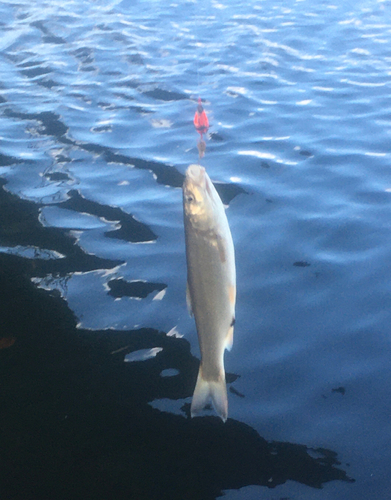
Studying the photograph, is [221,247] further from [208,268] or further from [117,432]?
[117,432]

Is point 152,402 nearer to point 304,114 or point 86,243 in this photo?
point 86,243

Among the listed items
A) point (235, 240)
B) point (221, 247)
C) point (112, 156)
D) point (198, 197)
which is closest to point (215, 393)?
point (221, 247)

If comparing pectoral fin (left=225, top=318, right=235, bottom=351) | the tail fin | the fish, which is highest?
the fish

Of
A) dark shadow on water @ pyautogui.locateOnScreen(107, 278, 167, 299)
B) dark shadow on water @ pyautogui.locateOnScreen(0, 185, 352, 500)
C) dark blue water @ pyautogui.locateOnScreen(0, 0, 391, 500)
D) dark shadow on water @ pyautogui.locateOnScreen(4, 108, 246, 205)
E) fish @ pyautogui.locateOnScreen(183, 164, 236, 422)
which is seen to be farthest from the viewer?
dark shadow on water @ pyautogui.locateOnScreen(4, 108, 246, 205)

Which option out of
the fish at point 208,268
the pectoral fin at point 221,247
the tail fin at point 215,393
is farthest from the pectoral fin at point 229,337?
the pectoral fin at point 221,247

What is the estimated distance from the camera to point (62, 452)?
3.51 metres

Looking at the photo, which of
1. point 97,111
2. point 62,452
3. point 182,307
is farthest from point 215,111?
point 62,452

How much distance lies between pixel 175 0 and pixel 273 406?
49.7 ft

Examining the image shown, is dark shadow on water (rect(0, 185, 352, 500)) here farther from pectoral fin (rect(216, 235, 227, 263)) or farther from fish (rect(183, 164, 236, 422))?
pectoral fin (rect(216, 235, 227, 263))

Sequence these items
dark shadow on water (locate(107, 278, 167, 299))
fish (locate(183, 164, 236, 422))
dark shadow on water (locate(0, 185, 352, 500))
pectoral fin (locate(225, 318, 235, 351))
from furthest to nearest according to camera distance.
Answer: dark shadow on water (locate(107, 278, 167, 299))
dark shadow on water (locate(0, 185, 352, 500))
pectoral fin (locate(225, 318, 235, 351))
fish (locate(183, 164, 236, 422))

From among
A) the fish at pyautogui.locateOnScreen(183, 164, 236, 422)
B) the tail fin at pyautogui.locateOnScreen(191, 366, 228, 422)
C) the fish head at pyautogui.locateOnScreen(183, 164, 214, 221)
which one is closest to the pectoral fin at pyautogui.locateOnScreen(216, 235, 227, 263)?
the fish at pyautogui.locateOnScreen(183, 164, 236, 422)

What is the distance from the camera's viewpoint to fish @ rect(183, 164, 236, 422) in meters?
2.96

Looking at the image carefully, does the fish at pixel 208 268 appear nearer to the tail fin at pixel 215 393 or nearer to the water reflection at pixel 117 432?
the tail fin at pixel 215 393

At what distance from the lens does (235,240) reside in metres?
5.41
